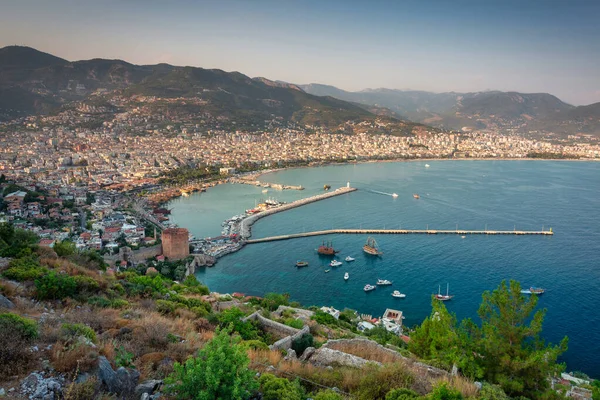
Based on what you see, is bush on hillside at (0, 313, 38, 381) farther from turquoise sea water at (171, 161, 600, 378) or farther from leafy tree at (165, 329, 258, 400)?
turquoise sea water at (171, 161, 600, 378)

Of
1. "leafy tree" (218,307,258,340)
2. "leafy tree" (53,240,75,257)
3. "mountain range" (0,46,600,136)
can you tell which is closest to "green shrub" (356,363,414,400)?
"leafy tree" (218,307,258,340)

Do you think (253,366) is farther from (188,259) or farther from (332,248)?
(332,248)

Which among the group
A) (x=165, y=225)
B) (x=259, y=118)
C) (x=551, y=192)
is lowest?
(x=165, y=225)

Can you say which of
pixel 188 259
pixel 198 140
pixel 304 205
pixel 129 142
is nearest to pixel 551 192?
pixel 304 205

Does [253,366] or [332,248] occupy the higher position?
[253,366]

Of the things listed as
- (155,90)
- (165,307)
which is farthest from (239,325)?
(155,90)

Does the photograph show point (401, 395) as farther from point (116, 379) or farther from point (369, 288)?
point (369, 288)

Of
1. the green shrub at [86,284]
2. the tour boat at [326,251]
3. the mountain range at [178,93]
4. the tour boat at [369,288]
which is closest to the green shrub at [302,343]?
the green shrub at [86,284]
